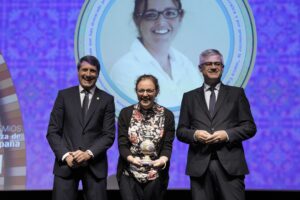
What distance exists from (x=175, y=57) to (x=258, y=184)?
A: 121 centimetres

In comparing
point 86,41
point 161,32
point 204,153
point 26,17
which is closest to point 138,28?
point 161,32

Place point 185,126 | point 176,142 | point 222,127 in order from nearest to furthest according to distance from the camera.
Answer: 1. point 222,127
2. point 185,126
3. point 176,142

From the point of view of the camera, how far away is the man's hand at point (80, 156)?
256 centimetres

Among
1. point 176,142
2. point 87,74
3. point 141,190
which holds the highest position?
point 87,74

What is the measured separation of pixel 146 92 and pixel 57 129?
59cm

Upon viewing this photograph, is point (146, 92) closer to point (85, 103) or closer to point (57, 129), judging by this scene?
point (85, 103)

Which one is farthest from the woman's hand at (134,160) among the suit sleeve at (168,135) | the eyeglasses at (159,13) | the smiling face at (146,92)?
the eyeglasses at (159,13)


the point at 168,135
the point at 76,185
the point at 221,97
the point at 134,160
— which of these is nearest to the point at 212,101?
the point at 221,97

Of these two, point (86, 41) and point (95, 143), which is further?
point (86, 41)

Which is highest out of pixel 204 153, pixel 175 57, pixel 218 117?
pixel 175 57

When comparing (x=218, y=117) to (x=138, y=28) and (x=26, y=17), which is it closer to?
(x=138, y=28)

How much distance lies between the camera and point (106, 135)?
107 inches

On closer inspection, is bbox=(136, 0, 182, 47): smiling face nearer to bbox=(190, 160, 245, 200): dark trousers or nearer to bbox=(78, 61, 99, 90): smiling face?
bbox=(78, 61, 99, 90): smiling face

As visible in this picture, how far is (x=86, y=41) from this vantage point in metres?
3.71
